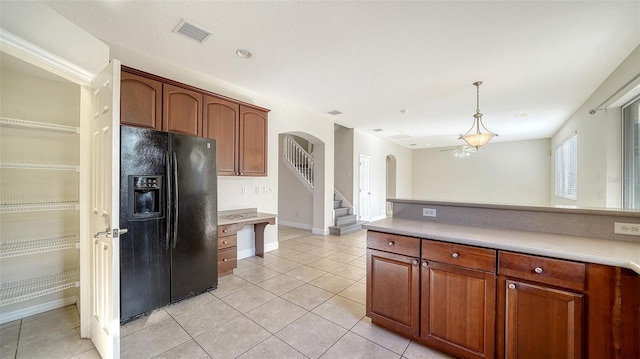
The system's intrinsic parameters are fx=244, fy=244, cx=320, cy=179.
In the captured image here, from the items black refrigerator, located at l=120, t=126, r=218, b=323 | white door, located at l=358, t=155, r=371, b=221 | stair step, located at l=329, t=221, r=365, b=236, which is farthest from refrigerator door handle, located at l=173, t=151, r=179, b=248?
white door, located at l=358, t=155, r=371, b=221

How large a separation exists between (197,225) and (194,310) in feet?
2.83

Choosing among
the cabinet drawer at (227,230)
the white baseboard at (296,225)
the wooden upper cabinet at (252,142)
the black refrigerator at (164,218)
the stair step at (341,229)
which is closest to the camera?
the black refrigerator at (164,218)

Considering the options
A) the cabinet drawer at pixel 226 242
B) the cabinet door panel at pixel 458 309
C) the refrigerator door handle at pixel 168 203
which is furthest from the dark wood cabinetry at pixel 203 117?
the cabinet door panel at pixel 458 309

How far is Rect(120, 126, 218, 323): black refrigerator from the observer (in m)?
2.25

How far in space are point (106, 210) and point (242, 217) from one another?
2092 millimetres

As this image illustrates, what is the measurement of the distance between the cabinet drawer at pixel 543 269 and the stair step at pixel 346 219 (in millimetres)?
4696

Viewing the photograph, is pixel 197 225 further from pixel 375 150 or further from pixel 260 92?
pixel 375 150

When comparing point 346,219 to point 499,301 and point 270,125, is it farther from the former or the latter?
point 499,301

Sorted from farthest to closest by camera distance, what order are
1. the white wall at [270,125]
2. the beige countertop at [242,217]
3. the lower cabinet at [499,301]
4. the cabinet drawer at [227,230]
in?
the beige countertop at [242,217], the cabinet drawer at [227,230], the white wall at [270,125], the lower cabinet at [499,301]

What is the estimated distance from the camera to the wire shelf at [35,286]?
2049 mm

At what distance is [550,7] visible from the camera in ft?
6.82

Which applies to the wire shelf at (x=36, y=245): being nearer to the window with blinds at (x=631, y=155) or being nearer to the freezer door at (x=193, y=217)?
the freezer door at (x=193, y=217)

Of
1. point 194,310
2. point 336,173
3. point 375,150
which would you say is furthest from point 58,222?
point 375,150

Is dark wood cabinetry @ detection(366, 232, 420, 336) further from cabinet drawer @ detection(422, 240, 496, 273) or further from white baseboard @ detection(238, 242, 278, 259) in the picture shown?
white baseboard @ detection(238, 242, 278, 259)
